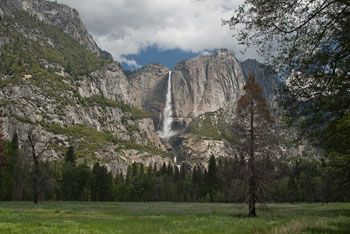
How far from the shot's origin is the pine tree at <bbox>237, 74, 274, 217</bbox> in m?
29.7

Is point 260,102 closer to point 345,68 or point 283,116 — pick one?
point 283,116

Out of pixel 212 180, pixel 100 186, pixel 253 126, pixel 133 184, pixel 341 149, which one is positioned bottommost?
pixel 133 184

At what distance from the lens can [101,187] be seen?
104m

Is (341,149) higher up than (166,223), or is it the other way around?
(341,149)

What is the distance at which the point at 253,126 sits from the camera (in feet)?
104

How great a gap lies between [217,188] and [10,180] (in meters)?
81.4

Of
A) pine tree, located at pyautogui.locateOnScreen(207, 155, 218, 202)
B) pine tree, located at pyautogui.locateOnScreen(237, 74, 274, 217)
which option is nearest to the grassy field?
pine tree, located at pyautogui.locateOnScreen(237, 74, 274, 217)

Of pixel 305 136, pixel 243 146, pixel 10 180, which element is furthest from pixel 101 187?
pixel 305 136

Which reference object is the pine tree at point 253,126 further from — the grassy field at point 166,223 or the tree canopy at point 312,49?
the tree canopy at point 312,49

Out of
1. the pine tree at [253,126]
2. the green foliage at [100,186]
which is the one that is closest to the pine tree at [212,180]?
the green foliage at [100,186]

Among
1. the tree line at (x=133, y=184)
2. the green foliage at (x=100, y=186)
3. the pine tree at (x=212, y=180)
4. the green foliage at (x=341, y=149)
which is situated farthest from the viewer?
the pine tree at (x=212, y=180)

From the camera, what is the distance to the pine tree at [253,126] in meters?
29.7

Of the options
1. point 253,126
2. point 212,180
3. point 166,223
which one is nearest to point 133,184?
point 212,180

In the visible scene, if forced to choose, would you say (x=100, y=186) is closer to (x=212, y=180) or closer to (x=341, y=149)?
(x=212, y=180)
